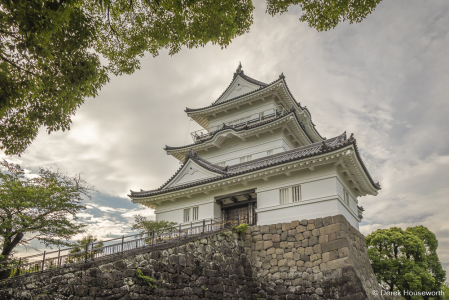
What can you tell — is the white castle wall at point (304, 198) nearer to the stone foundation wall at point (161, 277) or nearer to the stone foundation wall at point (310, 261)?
the stone foundation wall at point (310, 261)

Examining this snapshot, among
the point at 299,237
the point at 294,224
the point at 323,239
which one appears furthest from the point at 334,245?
the point at 294,224

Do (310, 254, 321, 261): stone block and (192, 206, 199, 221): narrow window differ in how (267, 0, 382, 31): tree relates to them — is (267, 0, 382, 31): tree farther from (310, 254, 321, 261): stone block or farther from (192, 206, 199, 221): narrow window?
(192, 206, 199, 221): narrow window

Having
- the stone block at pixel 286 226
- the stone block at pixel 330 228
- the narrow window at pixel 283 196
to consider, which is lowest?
the stone block at pixel 330 228

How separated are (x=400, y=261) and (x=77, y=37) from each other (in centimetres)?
2416

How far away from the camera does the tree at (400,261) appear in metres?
20.8

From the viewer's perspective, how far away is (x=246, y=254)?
14.5m

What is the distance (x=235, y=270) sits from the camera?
13.4 m

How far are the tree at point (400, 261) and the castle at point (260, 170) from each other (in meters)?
5.42

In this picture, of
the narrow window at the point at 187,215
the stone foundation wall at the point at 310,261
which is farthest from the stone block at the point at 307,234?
the narrow window at the point at 187,215

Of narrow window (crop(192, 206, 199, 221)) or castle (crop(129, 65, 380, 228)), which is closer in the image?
castle (crop(129, 65, 380, 228))

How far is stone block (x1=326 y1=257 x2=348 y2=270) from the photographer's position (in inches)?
471

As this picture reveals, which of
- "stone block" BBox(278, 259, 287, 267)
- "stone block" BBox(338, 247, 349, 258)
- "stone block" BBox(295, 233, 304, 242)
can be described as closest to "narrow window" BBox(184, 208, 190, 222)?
"stone block" BBox(278, 259, 287, 267)

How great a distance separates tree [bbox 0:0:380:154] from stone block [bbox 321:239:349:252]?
8.49 meters

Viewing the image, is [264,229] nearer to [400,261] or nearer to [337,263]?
[337,263]
